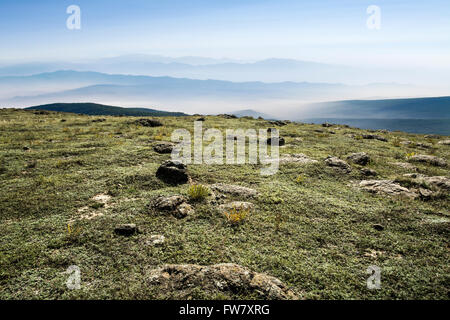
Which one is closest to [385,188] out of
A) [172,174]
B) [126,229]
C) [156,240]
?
[172,174]

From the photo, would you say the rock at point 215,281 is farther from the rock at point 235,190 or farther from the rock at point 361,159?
the rock at point 361,159

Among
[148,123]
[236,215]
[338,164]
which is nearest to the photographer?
[236,215]

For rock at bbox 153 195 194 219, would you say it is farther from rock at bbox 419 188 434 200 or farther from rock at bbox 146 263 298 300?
rock at bbox 419 188 434 200

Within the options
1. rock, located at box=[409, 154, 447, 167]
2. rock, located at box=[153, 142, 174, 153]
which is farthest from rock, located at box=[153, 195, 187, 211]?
rock, located at box=[409, 154, 447, 167]

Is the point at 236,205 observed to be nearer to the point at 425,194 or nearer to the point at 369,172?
the point at 425,194

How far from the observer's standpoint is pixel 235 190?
14.7m

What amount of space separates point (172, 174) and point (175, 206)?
13.0ft

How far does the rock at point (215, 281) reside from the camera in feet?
24.0

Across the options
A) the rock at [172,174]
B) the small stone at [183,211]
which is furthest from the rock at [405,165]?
the small stone at [183,211]

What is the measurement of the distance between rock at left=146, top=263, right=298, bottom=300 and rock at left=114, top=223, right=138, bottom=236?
8.78 feet

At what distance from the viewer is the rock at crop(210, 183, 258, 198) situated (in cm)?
1423

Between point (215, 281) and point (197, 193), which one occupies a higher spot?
point (197, 193)

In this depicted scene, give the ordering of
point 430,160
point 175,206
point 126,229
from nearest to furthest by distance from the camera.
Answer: point 126,229 → point 175,206 → point 430,160
